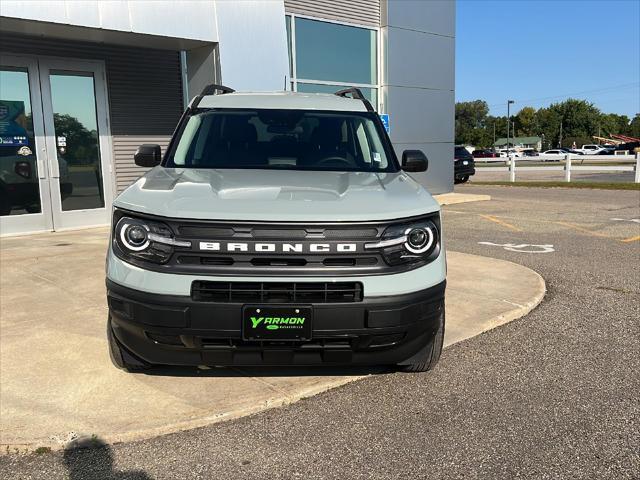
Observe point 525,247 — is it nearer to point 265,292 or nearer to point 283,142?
point 283,142

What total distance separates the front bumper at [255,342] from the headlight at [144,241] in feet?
0.60

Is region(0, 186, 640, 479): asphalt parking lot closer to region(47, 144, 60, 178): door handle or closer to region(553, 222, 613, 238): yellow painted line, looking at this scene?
region(553, 222, 613, 238): yellow painted line

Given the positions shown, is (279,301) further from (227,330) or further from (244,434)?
(244,434)

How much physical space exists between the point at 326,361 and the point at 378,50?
41.6 ft

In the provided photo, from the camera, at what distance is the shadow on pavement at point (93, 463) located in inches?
100

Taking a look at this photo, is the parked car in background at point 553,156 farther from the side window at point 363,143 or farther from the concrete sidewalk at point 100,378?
the side window at point 363,143

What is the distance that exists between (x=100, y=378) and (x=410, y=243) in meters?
2.14

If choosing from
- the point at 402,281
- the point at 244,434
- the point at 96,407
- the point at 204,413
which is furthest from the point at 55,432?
the point at 402,281

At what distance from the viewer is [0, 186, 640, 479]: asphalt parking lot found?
8.57 ft

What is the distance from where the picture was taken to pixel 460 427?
299cm

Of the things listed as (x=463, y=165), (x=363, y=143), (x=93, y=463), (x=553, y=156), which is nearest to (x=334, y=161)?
Result: (x=363, y=143)

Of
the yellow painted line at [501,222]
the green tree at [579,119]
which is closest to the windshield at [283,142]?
the yellow painted line at [501,222]

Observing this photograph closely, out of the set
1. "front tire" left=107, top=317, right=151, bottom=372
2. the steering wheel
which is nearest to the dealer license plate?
"front tire" left=107, top=317, right=151, bottom=372

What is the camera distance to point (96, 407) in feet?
10.4
